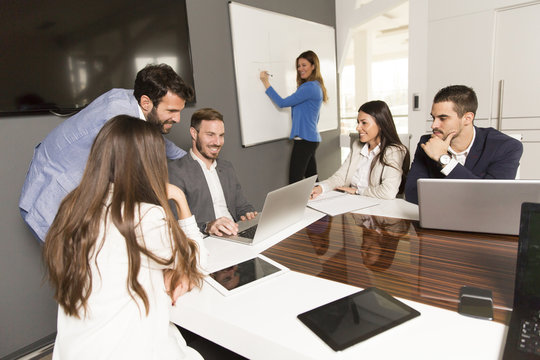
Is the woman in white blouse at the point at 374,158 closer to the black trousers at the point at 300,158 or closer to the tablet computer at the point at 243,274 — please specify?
the tablet computer at the point at 243,274

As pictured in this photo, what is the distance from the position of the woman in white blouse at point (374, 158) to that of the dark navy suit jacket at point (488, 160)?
8.4 inches

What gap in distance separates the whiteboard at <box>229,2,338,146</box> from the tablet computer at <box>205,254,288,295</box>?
84.7 inches

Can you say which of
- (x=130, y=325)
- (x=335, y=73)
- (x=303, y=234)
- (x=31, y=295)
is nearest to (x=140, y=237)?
(x=130, y=325)

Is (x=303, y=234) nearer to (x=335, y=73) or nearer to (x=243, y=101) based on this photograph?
(x=243, y=101)

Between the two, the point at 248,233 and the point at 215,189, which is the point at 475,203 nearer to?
the point at 248,233

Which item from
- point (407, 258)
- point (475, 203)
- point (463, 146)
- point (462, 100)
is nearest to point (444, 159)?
point (463, 146)

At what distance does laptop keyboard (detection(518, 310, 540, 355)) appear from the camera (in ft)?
2.20

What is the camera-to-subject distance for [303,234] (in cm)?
140

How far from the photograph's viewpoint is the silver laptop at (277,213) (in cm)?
127

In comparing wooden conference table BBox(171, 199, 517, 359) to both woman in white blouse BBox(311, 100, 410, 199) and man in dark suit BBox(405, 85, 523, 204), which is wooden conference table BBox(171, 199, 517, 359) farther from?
woman in white blouse BBox(311, 100, 410, 199)

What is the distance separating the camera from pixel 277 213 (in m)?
1.34

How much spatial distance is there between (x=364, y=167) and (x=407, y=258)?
120 centimetres

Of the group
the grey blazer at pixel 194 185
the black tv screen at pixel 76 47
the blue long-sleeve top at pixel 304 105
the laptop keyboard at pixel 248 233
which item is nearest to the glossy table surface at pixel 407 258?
the laptop keyboard at pixel 248 233

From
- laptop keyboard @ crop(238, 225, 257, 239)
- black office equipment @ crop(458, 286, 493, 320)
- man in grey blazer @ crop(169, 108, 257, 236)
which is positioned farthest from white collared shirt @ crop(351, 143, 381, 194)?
black office equipment @ crop(458, 286, 493, 320)
